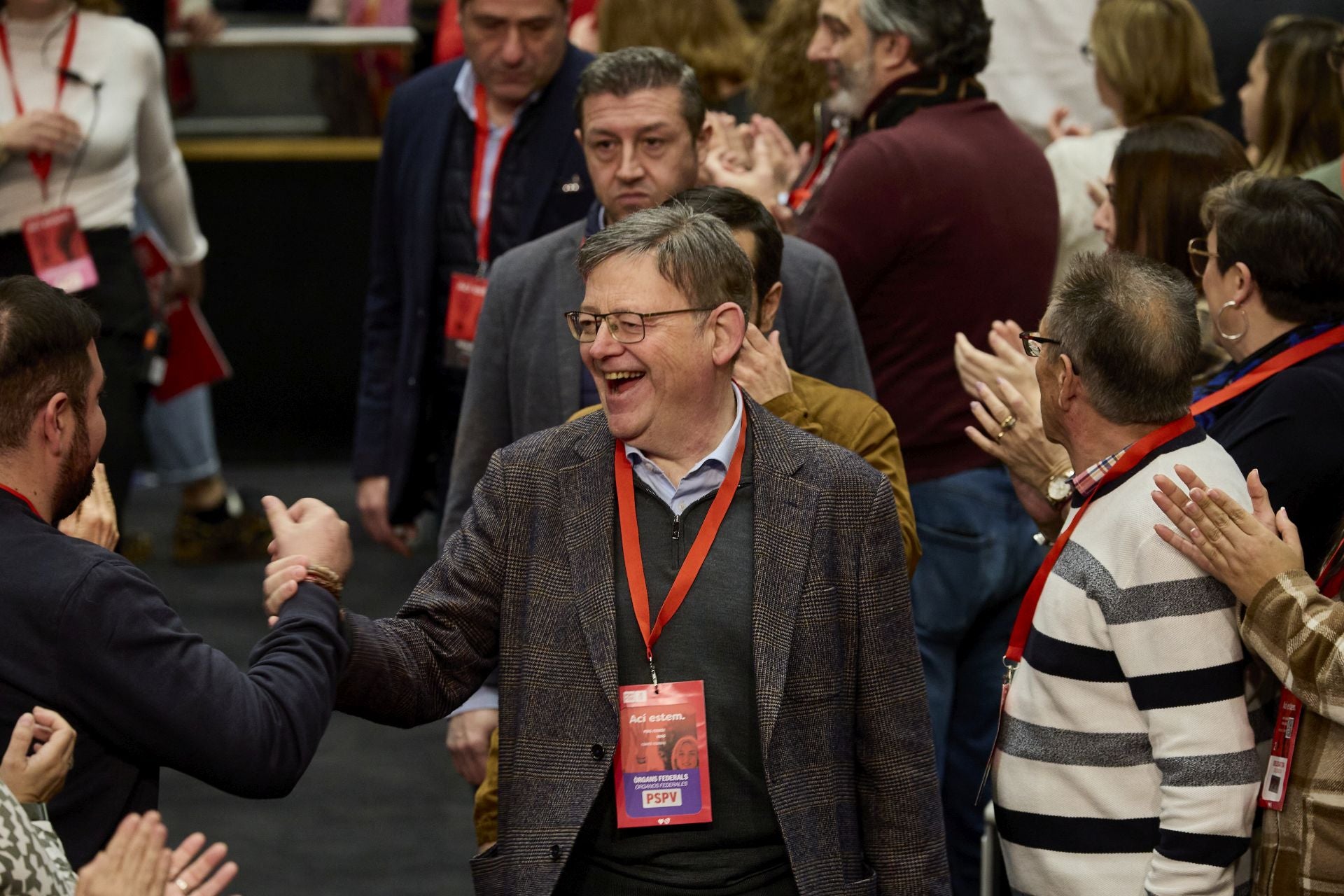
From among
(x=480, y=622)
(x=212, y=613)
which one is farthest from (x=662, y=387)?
(x=212, y=613)

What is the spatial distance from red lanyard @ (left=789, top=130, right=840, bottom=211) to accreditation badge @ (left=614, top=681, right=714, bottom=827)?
1.99m

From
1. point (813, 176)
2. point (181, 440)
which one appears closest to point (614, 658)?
point (813, 176)

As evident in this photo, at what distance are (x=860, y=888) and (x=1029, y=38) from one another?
11.3ft

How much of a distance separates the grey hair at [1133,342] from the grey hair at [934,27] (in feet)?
4.02

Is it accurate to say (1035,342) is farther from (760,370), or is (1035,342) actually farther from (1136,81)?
(1136,81)

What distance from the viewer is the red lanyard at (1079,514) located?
94.4 inches

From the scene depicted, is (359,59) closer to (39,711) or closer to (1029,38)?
(1029,38)

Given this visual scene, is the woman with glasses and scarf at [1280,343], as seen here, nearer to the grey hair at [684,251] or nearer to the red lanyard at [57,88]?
the grey hair at [684,251]

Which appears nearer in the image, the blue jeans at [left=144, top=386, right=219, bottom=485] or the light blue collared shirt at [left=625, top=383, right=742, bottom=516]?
the light blue collared shirt at [left=625, top=383, right=742, bottom=516]

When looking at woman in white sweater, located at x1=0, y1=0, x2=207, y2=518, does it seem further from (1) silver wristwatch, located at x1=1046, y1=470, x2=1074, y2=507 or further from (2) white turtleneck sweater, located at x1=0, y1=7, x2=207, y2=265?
(1) silver wristwatch, located at x1=1046, y1=470, x2=1074, y2=507

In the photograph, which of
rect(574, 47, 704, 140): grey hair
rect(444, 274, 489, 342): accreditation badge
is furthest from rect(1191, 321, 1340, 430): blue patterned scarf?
rect(444, 274, 489, 342): accreditation badge

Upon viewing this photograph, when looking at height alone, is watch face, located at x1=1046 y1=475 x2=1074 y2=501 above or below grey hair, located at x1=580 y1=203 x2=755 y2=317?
below

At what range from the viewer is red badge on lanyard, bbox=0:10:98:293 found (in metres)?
4.11

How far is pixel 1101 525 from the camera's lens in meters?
2.38
